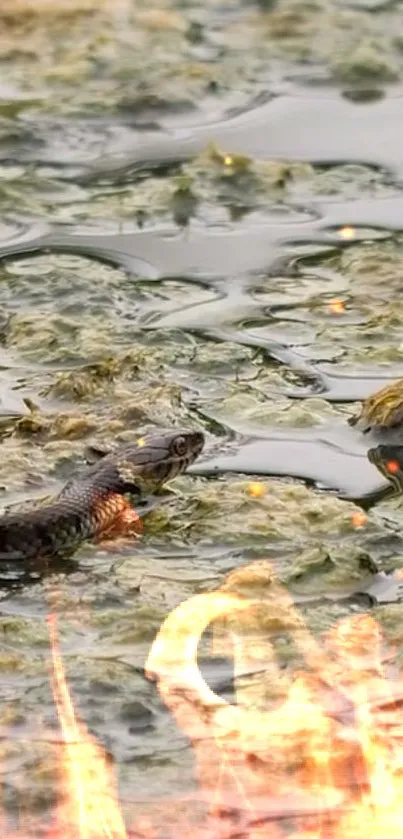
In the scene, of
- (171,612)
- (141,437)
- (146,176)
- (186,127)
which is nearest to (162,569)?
(171,612)

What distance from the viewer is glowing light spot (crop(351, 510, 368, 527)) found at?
19.0 ft

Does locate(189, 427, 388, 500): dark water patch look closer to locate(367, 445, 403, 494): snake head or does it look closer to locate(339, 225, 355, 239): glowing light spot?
locate(367, 445, 403, 494): snake head

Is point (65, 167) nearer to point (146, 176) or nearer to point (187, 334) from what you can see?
point (146, 176)

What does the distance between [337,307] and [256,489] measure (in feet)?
4.78

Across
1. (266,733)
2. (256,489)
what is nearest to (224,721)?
(266,733)

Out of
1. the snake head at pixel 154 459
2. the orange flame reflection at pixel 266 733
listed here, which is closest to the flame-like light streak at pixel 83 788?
the orange flame reflection at pixel 266 733

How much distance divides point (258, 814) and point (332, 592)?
3.60 ft

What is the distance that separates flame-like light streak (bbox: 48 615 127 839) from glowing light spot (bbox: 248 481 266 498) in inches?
47.8

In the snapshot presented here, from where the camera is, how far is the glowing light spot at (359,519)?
580cm

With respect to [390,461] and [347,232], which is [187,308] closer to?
[347,232]

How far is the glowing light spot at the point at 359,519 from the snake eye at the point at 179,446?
22.3 inches

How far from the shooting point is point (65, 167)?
28.1ft

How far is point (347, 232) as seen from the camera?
7922mm

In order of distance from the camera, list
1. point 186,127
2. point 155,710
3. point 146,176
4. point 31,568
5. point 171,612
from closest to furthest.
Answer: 1. point 155,710
2. point 171,612
3. point 31,568
4. point 146,176
5. point 186,127
